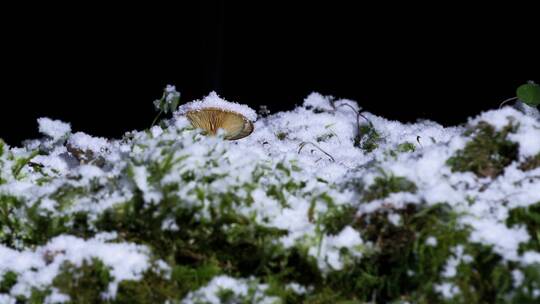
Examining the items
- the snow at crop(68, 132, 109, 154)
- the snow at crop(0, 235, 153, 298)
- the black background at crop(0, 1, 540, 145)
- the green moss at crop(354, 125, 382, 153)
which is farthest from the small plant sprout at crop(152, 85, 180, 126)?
the black background at crop(0, 1, 540, 145)

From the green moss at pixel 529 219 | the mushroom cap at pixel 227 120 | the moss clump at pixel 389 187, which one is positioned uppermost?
the mushroom cap at pixel 227 120

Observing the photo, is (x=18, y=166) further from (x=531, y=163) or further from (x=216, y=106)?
(x=531, y=163)

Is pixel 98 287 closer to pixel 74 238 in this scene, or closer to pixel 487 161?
pixel 74 238

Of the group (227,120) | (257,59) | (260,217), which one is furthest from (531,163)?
(257,59)

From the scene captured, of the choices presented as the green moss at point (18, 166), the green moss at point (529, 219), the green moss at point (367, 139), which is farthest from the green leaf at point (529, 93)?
the green moss at point (18, 166)

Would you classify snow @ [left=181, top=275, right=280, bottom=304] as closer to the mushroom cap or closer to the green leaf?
the mushroom cap

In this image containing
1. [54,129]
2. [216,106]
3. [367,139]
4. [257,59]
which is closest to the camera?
[54,129]

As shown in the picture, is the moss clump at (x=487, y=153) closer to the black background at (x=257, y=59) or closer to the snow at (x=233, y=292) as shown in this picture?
the snow at (x=233, y=292)

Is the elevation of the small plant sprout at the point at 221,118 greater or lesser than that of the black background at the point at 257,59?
lesser
